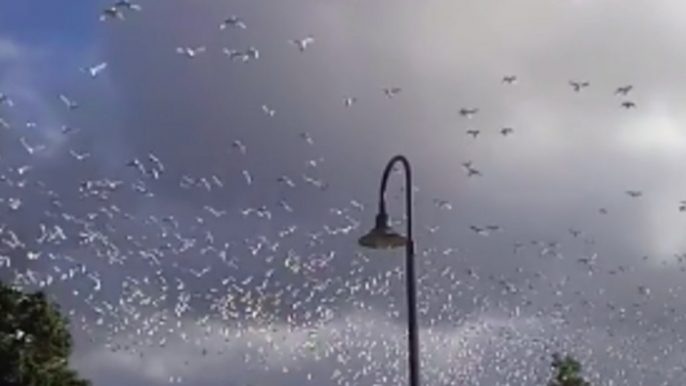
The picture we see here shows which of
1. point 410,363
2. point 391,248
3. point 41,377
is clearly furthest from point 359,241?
point 41,377

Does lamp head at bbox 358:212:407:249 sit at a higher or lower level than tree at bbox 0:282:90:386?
lower

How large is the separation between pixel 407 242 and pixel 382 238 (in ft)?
1.95

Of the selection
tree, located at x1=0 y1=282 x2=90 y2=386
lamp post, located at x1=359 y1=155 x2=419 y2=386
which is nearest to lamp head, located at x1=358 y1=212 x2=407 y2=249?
lamp post, located at x1=359 y1=155 x2=419 y2=386

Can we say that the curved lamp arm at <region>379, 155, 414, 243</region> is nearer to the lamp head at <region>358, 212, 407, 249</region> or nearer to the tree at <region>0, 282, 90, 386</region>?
the lamp head at <region>358, 212, 407, 249</region>

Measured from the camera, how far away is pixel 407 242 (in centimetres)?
2248

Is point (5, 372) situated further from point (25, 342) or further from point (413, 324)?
point (413, 324)

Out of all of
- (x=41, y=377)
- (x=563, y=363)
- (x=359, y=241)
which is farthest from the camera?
(x=563, y=363)

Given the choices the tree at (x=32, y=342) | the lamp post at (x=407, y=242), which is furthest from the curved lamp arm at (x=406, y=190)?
the tree at (x=32, y=342)

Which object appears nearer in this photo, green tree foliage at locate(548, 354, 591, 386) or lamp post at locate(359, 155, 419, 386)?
lamp post at locate(359, 155, 419, 386)

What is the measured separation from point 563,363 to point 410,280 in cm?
4744

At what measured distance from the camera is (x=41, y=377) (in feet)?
170

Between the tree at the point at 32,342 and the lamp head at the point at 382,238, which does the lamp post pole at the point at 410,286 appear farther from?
the tree at the point at 32,342

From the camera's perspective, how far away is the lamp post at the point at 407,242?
2212cm

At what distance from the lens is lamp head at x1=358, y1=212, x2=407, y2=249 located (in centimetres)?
2208
